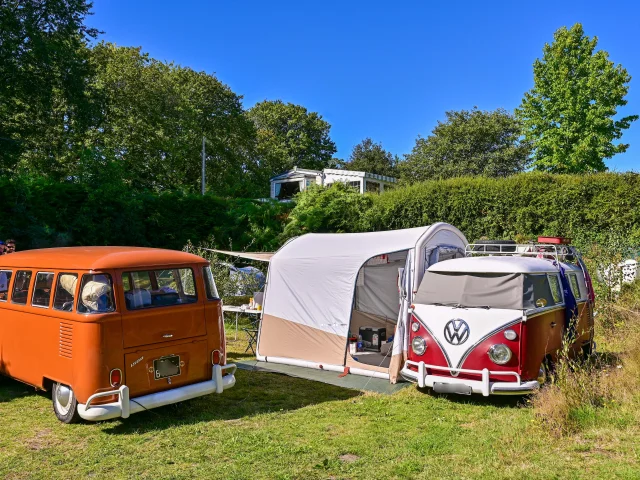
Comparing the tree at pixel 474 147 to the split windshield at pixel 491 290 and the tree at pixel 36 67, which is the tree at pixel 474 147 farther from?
the split windshield at pixel 491 290

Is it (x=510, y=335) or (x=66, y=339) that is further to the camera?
(x=510, y=335)

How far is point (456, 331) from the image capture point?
265 inches

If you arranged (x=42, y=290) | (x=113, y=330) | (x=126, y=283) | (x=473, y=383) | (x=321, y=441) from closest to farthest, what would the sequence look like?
(x=321, y=441) < (x=113, y=330) < (x=126, y=283) < (x=42, y=290) < (x=473, y=383)

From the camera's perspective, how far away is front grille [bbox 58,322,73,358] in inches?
222

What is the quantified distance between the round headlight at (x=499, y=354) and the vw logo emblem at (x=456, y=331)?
36cm

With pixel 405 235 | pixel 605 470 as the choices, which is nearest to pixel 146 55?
pixel 405 235

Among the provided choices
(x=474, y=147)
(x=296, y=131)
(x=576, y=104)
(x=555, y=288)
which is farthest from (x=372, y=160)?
(x=555, y=288)

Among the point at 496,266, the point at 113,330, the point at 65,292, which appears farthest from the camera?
the point at 496,266

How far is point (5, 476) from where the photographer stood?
4.55 meters

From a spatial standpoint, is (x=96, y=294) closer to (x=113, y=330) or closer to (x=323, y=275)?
(x=113, y=330)

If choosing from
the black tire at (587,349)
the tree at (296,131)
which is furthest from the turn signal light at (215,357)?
the tree at (296,131)

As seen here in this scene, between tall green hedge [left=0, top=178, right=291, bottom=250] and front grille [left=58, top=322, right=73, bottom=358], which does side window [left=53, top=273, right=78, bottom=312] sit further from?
tall green hedge [left=0, top=178, right=291, bottom=250]

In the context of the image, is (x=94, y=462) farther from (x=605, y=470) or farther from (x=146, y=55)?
(x=146, y=55)

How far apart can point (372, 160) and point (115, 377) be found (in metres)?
46.1
